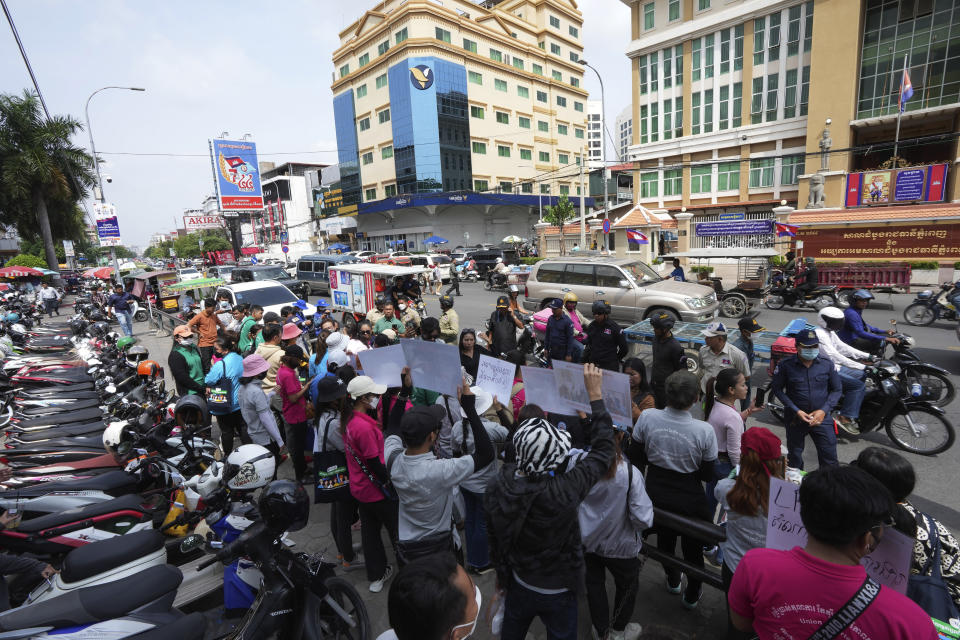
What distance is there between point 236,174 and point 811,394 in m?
35.5

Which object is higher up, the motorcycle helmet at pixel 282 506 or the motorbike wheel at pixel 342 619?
the motorcycle helmet at pixel 282 506

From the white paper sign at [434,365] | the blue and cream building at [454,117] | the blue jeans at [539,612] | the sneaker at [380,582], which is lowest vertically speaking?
the sneaker at [380,582]

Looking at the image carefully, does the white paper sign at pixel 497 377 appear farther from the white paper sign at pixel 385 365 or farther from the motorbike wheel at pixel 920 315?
the motorbike wheel at pixel 920 315

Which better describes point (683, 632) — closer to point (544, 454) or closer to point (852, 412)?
point (544, 454)

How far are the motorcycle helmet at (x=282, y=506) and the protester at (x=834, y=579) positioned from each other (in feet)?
7.29

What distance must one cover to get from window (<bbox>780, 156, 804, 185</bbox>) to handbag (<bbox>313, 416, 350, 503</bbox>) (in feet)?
115

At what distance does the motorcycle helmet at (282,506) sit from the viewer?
97.9 inches

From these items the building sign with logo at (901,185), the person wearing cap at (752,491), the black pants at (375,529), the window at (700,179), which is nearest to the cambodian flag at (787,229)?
the building sign with logo at (901,185)

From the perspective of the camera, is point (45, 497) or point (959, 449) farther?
point (959, 449)

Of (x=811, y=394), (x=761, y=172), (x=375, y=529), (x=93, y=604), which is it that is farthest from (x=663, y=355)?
(x=761, y=172)

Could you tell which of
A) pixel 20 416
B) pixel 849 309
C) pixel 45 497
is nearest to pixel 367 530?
pixel 45 497

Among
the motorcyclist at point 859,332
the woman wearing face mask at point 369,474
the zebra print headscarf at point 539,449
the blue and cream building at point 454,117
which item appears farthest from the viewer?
the blue and cream building at point 454,117

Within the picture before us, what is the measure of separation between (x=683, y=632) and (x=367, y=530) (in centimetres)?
238

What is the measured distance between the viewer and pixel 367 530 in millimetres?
3574
